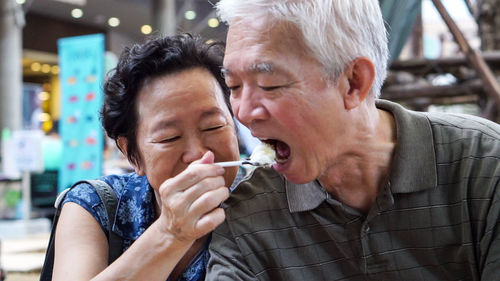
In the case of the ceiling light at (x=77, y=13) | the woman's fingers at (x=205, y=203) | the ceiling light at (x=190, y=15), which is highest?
the ceiling light at (x=190, y=15)

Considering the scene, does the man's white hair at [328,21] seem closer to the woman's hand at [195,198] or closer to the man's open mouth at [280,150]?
the man's open mouth at [280,150]

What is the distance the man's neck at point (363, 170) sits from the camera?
1.57 metres

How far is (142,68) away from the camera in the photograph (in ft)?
6.57

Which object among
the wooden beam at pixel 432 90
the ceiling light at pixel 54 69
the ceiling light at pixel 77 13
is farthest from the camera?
the ceiling light at pixel 54 69

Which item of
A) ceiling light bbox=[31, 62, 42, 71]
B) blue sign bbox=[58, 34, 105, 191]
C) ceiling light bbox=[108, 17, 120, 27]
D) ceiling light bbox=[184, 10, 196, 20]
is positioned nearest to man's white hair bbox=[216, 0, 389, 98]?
blue sign bbox=[58, 34, 105, 191]

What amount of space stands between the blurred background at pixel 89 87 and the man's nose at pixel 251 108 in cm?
32

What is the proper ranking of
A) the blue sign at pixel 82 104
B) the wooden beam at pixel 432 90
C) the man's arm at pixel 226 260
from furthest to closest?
1. the blue sign at pixel 82 104
2. the wooden beam at pixel 432 90
3. the man's arm at pixel 226 260

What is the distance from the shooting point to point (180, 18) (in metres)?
17.1

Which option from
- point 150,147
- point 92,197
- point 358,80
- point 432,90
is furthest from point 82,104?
point 358,80

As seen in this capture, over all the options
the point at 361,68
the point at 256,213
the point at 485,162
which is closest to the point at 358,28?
the point at 361,68

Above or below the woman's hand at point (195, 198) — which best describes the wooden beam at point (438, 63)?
above

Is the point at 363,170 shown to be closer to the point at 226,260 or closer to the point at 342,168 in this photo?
the point at 342,168

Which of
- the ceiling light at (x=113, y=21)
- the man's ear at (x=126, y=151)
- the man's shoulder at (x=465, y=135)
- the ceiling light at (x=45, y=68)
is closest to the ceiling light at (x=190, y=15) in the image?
the ceiling light at (x=113, y=21)

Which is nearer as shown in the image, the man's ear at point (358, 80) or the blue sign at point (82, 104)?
the man's ear at point (358, 80)
